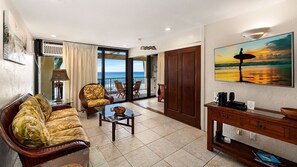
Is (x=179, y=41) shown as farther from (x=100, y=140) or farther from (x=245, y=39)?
(x=100, y=140)

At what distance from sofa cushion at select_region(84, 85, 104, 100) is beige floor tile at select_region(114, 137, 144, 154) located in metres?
2.12

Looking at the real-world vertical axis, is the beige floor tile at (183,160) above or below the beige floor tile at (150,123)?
below

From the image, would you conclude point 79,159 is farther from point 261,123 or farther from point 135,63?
point 135,63

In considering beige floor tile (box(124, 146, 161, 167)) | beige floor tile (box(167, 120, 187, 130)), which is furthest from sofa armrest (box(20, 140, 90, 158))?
beige floor tile (box(167, 120, 187, 130))

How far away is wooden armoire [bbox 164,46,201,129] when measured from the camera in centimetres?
321

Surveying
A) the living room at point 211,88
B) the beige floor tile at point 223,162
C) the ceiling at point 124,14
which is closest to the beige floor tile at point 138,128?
the living room at point 211,88

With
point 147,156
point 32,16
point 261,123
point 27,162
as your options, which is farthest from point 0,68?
point 261,123

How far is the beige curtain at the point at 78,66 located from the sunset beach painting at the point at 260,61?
4.02 meters

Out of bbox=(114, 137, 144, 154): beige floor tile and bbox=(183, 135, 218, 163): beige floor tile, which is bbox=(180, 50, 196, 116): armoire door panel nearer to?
bbox=(183, 135, 218, 163): beige floor tile

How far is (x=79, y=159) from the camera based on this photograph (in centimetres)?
155

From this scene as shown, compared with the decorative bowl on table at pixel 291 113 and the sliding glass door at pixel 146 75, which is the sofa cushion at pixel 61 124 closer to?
the decorative bowl on table at pixel 291 113

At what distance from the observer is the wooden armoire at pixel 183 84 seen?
3.21m

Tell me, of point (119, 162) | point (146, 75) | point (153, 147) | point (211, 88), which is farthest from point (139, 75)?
point (119, 162)

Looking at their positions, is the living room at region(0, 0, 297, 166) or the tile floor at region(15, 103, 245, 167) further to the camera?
the tile floor at region(15, 103, 245, 167)
